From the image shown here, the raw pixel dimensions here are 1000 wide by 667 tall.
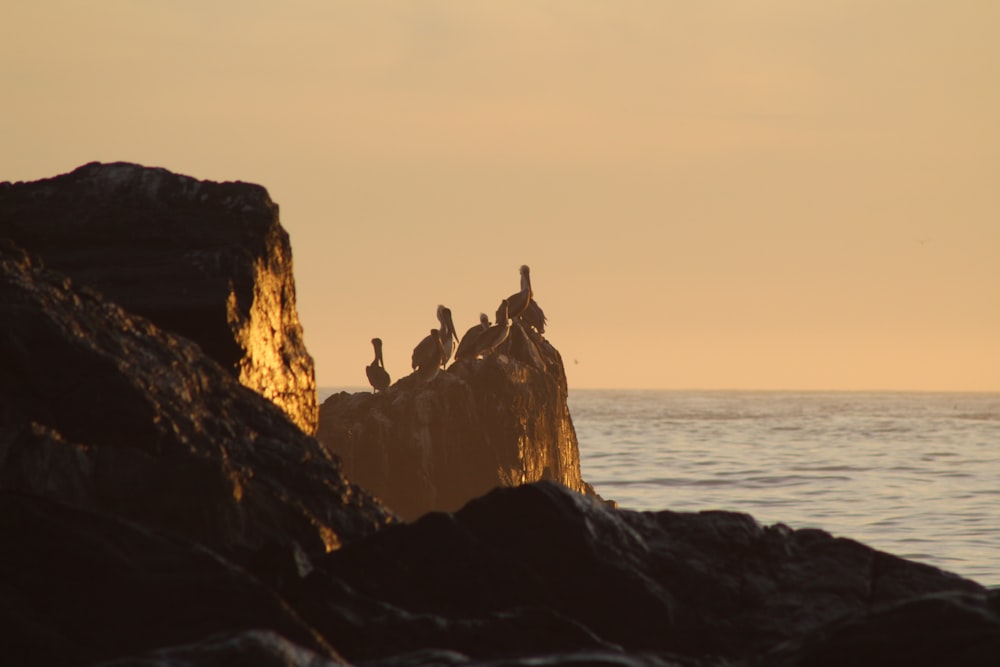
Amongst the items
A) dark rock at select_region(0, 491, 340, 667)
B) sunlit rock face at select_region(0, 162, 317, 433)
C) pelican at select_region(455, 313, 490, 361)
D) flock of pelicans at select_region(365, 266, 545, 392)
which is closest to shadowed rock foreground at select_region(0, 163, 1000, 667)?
dark rock at select_region(0, 491, 340, 667)

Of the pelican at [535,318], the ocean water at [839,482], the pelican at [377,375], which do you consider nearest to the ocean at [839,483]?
the ocean water at [839,482]

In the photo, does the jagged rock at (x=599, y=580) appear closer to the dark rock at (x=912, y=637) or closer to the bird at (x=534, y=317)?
the dark rock at (x=912, y=637)

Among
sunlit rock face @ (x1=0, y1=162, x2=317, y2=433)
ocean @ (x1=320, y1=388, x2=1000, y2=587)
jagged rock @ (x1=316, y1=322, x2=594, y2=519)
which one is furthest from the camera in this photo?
ocean @ (x1=320, y1=388, x2=1000, y2=587)

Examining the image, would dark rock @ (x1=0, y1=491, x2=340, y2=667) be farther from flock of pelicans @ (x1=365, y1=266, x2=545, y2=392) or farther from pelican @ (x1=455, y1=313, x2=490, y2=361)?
pelican @ (x1=455, y1=313, x2=490, y2=361)

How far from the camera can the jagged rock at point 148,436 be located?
24.6 feet

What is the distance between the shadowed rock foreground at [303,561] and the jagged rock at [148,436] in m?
0.01

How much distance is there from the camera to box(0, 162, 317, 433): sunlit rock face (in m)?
10.4

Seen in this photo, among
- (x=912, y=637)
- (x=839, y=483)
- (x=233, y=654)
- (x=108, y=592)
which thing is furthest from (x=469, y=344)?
(x=233, y=654)

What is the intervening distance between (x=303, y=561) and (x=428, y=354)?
17.3 metres

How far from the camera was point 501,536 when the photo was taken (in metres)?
7.79

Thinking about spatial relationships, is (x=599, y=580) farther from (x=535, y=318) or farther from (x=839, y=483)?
(x=839, y=483)

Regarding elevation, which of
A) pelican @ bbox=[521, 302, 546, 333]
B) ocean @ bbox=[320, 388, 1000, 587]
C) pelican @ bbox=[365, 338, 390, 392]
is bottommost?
ocean @ bbox=[320, 388, 1000, 587]

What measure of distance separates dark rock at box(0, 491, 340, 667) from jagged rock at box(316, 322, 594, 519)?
47.4 feet

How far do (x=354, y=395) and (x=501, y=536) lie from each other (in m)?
15.3
